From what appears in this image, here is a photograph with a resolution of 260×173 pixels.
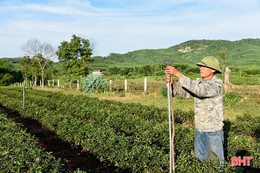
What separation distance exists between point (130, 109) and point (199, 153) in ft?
21.8

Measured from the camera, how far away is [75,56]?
31.7m

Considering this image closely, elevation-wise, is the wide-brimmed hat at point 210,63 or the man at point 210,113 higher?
the wide-brimmed hat at point 210,63

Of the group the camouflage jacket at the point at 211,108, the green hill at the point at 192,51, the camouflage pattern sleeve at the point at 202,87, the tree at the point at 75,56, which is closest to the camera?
the camouflage pattern sleeve at the point at 202,87

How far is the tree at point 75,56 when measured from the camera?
100 feet

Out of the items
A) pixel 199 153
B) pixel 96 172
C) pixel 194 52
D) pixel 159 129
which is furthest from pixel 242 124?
pixel 194 52

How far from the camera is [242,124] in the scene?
23.2 ft

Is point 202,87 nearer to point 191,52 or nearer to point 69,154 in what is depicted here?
point 69,154

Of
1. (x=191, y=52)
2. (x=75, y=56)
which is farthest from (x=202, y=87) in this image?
(x=191, y=52)

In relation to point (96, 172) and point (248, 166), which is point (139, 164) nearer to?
point (96, 172)

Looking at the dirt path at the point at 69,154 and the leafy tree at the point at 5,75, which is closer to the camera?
the dirt path at the point at 69,154

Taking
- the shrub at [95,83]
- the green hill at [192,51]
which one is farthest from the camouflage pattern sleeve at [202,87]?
the green hill at [192,51]

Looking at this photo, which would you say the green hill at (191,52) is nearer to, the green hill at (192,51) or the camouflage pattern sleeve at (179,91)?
the green hill at (192,51)

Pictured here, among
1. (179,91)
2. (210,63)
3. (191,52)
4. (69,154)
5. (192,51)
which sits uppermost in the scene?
(192,51)

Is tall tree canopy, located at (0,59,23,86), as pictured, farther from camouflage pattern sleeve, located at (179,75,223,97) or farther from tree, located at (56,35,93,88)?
camouflage pattern sleeve, located at (179,75,223,97)
